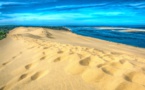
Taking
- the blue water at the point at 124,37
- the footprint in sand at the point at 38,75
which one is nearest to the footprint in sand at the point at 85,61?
the footprint in sand at the point at 38,75

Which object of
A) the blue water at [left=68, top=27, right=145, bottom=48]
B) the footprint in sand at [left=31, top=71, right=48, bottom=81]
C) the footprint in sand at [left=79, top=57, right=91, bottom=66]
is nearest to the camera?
the footprint in sand at [left=31, top=71, right=48, bottom=81]

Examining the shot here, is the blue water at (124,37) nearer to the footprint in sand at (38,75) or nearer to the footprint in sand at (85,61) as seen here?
the footprint in sand at (85,61)

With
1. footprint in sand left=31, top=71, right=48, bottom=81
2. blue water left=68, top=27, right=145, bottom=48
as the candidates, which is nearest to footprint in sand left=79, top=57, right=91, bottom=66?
footprint in sand left=31, top=71, right=48, bottom=81

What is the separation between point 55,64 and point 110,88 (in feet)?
6.60

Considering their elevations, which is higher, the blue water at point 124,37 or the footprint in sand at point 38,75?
the footprint in sand at point 38,75

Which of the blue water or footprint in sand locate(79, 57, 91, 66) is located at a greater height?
footprint in sand locate(79, 57, 91, 66)

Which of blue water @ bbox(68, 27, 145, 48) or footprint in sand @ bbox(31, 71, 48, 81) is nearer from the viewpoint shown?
footprint in sand @ bbox(31, 71, 48, 81)

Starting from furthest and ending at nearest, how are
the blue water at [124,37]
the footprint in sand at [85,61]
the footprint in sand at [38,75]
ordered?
the blue water at [124,37] < the footprint in sand at [85,61] < the footprint in sand at [38,75]

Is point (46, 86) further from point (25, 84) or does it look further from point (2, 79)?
point (2, 79)

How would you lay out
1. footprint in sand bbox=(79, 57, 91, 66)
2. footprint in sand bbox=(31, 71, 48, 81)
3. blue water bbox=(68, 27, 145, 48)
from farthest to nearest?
1. blue water bbox=(68, 27, 145, 48)
2. footprint in sand bbox=(79, 57, 91, 66)
3. footprint in sand bbox=(31, 71, 48, 81)

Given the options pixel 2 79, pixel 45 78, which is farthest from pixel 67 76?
pixel 2 79

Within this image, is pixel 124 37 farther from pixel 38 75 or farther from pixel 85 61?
pixel 38 75

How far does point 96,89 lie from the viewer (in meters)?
3.40

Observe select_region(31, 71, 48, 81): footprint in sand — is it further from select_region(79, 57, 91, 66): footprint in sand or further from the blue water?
the blue water
